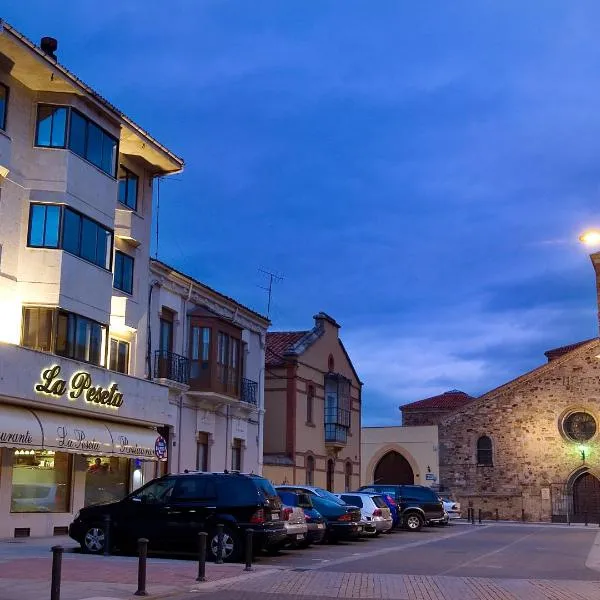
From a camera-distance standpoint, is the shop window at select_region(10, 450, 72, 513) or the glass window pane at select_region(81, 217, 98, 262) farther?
the glass window pane at select_region(81, 217, 98, 262)

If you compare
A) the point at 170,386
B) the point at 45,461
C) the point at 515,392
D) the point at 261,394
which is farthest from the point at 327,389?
the point at 45,461

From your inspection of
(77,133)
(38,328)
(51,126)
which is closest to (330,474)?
(38,328)

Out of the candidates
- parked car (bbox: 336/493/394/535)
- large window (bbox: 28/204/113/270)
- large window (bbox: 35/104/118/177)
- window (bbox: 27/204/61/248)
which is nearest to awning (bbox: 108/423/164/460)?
large window (bbox: 28/204/113/270)

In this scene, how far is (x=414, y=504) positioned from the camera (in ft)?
120

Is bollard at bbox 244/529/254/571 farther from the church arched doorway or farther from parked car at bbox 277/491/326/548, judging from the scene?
the church arched doorway

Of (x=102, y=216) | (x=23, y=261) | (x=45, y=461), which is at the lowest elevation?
(x=45, y=461)

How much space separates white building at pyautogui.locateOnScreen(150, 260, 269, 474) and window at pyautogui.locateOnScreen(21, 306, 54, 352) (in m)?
6.74

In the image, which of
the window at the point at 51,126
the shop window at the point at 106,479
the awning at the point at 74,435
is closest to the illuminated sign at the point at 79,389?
the awning at the point at 74,435

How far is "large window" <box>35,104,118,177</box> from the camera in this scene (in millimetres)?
25484

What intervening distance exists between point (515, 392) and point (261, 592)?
42696 mm

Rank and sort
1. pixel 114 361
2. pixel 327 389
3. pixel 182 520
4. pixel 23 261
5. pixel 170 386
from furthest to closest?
pixel 327 389 → pixel 170 386 → pixel 114 361 → pixel 23 261 → pixel 182 520

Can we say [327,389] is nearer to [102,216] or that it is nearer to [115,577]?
[102,216]

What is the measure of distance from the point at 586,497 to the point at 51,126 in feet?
127

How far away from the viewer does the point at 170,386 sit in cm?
3148
